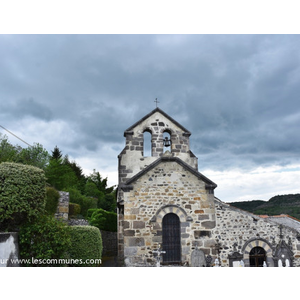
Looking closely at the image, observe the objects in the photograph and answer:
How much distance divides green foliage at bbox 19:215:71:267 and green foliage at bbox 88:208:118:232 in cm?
1540

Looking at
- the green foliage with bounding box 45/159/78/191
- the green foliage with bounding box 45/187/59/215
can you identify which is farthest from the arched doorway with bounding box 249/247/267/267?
the green foliage with bounding box 45/159/78/191

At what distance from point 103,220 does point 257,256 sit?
15.2 meters

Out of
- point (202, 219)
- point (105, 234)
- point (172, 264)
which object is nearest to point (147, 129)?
point (202, 219)

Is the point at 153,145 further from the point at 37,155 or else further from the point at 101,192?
the point at 101,192

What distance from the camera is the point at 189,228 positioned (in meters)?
12.5

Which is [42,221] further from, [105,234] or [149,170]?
[105,234]

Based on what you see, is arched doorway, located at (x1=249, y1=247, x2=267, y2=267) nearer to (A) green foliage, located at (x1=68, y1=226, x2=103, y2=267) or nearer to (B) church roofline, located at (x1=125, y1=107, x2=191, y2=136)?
(A) green foliage, located at (x1=68, y1=226, x2=103, y2=267)

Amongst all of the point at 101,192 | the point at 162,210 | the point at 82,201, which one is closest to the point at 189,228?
the point at 162,210

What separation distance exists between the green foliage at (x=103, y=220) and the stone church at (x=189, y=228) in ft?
39.0

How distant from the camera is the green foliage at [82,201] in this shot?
27.1 metres

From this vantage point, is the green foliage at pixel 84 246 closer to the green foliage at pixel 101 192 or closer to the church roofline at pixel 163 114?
the church roofline at pixel 163 114

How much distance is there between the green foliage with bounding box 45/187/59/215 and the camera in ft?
38.7

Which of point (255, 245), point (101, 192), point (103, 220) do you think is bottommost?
point (255, 245)

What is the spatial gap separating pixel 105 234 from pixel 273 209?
2313cm
